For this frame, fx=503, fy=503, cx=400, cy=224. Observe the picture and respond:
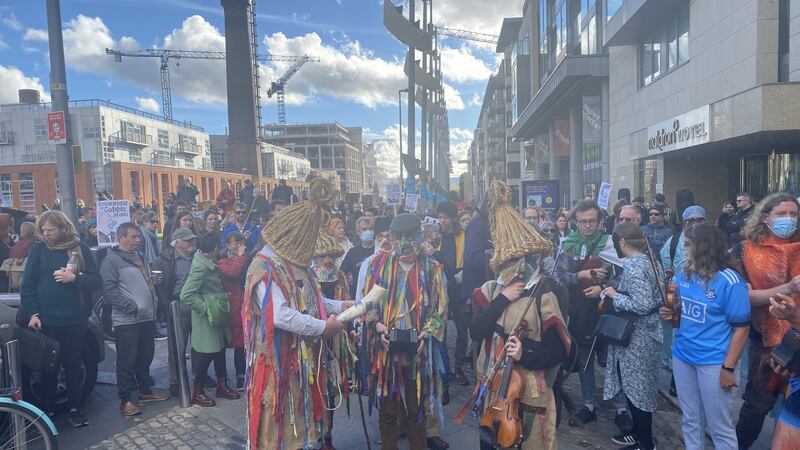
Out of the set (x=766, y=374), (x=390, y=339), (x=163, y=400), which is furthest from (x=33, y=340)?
(x=766, y=374)

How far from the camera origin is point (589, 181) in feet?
75.9

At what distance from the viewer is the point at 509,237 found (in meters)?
3.17

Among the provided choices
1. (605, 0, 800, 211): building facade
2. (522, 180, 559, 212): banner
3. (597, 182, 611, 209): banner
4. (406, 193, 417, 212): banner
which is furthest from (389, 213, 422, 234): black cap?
(522, 180, 559, 212): banner

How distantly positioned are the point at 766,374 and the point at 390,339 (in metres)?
2.74

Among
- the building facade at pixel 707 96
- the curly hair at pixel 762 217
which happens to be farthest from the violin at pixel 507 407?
the building facade at pixel 707 96

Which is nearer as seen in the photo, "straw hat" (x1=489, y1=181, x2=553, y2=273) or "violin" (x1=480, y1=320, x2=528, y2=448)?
"violin" (x1=480, y1=320, x2=528, y2=448)

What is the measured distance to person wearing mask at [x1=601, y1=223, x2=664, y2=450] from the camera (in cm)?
377

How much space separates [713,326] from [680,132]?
10237 mm

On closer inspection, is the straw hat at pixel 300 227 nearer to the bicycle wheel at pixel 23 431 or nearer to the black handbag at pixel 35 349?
the bicycle wheel at pixel 23 431

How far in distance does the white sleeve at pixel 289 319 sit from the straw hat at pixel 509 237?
1.21 metres

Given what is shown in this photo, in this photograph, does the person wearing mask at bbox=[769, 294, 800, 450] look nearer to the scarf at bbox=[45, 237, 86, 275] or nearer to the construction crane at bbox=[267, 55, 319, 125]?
the scarf at bbox=[45, 237, 86, 275]

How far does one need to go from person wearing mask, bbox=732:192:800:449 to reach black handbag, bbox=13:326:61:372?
5802 millimetres

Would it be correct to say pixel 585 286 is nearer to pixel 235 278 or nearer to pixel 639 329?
pixel 639 329

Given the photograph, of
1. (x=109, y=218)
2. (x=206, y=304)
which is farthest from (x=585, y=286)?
(x=109, y=218)
